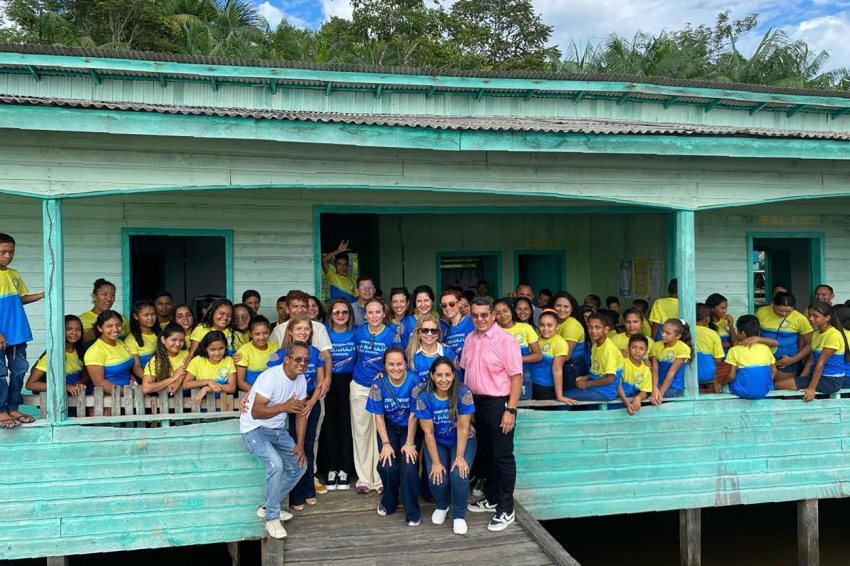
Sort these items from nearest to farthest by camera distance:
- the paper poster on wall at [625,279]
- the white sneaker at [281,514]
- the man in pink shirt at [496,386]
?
the man in pink shirt at [496,386] → the white sneaker at [281,514] → the paper poster on wall at [625,279]

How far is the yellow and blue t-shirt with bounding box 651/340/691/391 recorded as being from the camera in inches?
233

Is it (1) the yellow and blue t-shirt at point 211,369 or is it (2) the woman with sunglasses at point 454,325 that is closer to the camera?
(1) the yellow and blue t-shirt at point 211,369

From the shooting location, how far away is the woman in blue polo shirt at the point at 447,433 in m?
4.65

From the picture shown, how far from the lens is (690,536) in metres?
6.44

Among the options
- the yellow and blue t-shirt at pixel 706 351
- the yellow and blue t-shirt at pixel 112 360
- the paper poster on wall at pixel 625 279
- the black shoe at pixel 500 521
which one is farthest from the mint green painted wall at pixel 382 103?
the black shoe at pixel 500 521

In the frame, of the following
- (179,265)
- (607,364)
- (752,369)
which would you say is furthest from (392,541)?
(179,265)

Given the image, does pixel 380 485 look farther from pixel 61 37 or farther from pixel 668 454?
pixel 61 37

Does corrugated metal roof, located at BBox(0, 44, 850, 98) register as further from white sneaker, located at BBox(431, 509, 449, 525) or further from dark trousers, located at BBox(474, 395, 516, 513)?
white sneaker, located at BBox(431, 509, 449, 525)

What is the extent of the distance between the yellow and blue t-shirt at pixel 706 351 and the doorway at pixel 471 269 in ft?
13.1

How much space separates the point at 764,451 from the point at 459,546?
3496mm

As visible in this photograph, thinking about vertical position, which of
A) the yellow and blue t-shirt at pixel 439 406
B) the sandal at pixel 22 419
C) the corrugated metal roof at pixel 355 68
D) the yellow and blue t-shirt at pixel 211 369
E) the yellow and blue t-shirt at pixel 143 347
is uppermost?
the corrugated metal roof at pixel 355 68

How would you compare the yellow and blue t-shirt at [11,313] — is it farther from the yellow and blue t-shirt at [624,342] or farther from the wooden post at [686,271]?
the wooden post at [686,271]

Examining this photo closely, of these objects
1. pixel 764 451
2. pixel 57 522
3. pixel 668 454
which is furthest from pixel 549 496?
pixel 57 522

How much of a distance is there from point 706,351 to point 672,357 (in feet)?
1.61
